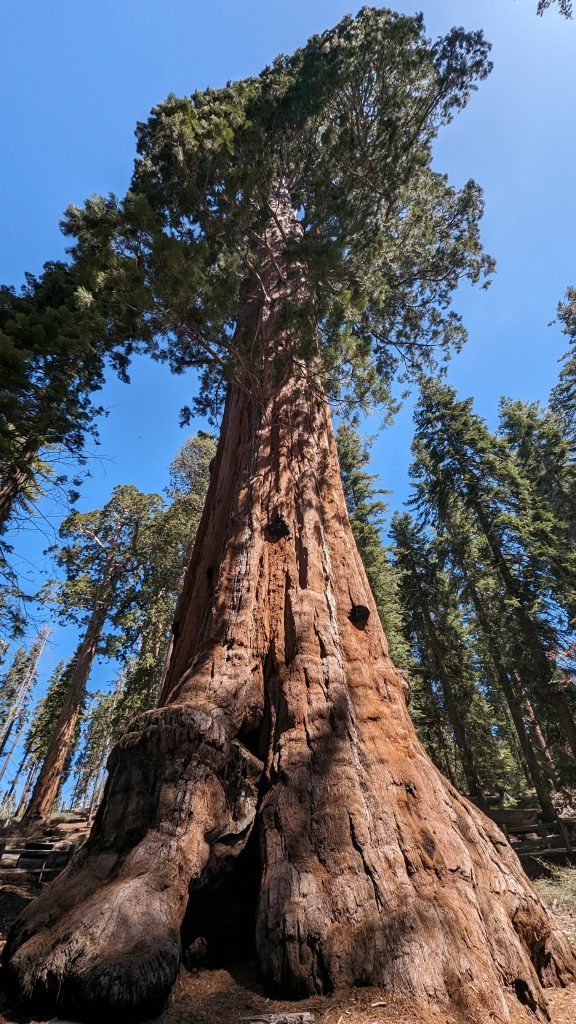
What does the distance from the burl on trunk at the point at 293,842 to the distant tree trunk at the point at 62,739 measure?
12474 mm

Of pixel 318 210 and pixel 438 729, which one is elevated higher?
pixel 318 210

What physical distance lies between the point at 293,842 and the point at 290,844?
0.02 meters

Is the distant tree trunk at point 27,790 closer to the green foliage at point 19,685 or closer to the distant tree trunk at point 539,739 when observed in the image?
the green foliage at point 19,685

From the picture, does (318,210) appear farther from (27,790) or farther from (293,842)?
(27,790)

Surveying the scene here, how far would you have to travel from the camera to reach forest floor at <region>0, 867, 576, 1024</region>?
2137 millimetres

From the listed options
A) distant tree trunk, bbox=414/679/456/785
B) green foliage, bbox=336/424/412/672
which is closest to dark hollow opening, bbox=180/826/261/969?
green foliage, bbox=336/424/412/672

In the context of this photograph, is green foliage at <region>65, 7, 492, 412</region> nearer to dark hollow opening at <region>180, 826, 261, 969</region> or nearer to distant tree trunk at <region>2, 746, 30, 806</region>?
dark hollow opening at <region>180, 826, 261, 969</region>

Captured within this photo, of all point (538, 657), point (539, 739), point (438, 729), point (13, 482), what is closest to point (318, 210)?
point (13, 482)

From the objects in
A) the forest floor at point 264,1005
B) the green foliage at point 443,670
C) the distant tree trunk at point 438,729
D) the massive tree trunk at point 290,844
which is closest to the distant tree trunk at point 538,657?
the green foliage at point 443,670

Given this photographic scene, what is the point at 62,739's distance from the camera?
579 inches

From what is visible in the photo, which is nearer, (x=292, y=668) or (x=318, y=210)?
(x=292, y=668)

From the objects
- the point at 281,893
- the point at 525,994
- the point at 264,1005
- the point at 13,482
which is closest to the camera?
the point at 264,1005

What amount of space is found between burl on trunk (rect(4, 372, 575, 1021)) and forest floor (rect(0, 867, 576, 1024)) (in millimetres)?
85

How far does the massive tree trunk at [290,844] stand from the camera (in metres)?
2.35
